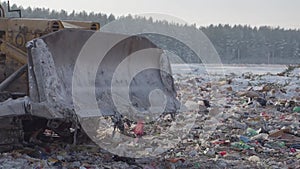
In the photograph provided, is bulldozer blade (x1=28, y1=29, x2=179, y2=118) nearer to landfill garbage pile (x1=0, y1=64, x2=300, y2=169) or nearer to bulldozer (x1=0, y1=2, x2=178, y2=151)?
bulldozer (x1=0, y1=2, x2=178, y2=151)

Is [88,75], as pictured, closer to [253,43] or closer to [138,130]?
[138,130]

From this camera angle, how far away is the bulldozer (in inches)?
170

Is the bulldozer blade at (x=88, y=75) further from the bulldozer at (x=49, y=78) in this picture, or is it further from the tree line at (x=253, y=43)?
the tree line at (x=253, y=43)

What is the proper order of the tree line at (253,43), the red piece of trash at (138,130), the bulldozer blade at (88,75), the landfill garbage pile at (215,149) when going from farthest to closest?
the tree line at (253,43)
the red piece of trash at (138,130)
the landfill garbage pile at (215,149)
the bulldozer blade at (88,75)

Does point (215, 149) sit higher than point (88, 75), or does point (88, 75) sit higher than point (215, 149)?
point (88, 75)

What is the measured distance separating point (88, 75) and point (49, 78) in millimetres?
627

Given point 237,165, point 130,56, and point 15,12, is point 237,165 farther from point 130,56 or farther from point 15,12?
point 15,12

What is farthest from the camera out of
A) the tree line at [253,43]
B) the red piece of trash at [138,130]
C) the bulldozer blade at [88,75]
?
the tree line at [253,43]

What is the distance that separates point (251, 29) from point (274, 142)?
85689 millimetres

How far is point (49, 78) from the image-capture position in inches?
172

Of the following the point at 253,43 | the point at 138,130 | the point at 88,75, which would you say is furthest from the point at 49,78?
the point at 253,43

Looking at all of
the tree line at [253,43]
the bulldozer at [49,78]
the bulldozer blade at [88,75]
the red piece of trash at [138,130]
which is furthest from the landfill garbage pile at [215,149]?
the tree line at [253,43]

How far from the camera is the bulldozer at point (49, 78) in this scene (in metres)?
4.33

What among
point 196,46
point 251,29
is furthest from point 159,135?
point 251,29
